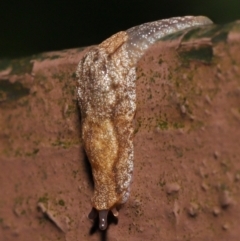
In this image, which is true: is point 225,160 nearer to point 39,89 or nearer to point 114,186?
point 114,186

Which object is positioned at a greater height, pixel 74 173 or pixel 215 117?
pixel 215 117

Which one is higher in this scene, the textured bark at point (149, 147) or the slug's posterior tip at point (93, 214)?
the textured bark at point (149, 147)

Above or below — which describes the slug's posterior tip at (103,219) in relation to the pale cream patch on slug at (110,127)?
below

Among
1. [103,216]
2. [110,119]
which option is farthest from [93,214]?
[110,119]

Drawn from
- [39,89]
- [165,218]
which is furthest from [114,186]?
[39,89]

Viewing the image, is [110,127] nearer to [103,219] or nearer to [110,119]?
[110,119]
